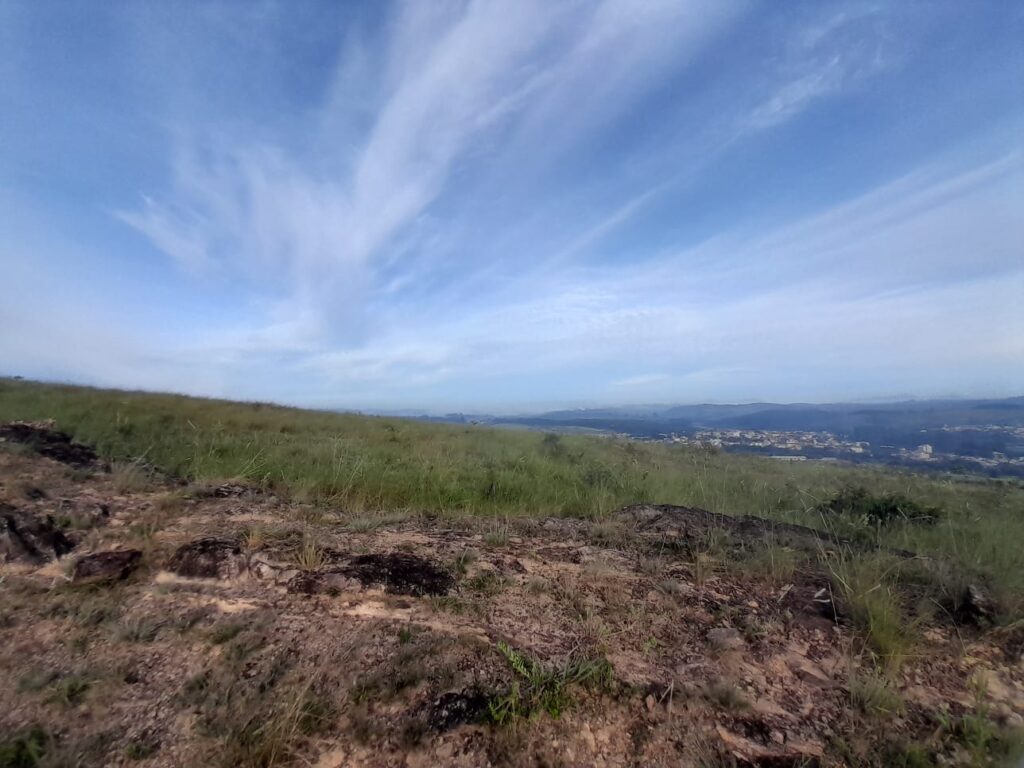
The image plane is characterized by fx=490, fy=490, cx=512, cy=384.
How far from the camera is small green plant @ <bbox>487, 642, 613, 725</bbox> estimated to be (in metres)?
2.46

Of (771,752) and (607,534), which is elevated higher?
(607,534)

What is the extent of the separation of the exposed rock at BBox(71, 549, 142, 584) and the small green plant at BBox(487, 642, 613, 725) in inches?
113

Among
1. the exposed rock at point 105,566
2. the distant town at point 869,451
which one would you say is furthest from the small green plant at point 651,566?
the distant town at point 869,451

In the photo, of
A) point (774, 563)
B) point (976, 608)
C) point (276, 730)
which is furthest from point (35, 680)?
point (976, 608)

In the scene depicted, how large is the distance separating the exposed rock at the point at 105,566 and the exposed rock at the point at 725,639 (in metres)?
4.14

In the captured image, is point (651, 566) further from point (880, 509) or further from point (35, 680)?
point (880, 509)

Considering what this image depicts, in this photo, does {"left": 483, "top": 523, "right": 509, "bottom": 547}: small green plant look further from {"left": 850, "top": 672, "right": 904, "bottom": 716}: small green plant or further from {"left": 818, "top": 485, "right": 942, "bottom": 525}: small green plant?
{"left": 818, "top": 485, "right": 942, "bottom": 525}: small green plant

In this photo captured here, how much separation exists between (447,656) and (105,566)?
2732 millimetres

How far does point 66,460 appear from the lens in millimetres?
6426

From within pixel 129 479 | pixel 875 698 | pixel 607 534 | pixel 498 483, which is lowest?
pixel 875 698

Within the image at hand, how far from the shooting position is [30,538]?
3867mm

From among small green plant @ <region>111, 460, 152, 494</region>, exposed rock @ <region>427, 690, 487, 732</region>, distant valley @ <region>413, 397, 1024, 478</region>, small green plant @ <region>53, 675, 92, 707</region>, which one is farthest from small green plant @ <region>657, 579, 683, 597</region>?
distant valley @ <region>413, 397, 1024, 478</region>

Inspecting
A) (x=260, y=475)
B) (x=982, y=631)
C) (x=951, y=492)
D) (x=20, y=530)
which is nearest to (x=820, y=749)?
(x=982, y=631)

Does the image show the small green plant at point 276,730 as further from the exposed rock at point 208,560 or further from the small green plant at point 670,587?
the small green plant at point 670,587
